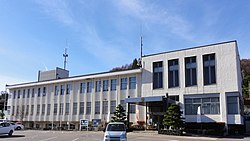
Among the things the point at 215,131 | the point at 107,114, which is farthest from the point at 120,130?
the point at 107,114

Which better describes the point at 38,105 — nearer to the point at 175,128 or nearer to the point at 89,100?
the point at 89,100

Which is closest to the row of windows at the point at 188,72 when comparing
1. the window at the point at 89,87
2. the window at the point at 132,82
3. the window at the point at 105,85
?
the window at the point at 132,82

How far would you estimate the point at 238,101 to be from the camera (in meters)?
31.5

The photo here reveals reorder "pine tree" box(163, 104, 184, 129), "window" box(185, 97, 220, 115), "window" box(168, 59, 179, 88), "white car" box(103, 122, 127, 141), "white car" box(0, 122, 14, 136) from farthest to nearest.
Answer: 1. "window" box(168, 59, 179, 88)
2. "window" box(185, 97, 220, 115)
3. "pine tree" box(163, 104, 184, 129)
4. "white car" box(0, 122, 14, 136)
5. "white car" box(103, 122, 127, 141)

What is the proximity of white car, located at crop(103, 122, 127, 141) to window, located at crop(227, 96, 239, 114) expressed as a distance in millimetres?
18475

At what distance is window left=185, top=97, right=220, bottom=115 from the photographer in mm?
32875

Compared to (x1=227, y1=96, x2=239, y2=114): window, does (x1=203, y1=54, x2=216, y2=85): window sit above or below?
above

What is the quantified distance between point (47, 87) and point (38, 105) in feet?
13.7

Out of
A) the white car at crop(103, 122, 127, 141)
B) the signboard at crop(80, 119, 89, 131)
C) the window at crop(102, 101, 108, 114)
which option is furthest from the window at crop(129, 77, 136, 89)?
the white car at crop(103, 122, 127, 141)

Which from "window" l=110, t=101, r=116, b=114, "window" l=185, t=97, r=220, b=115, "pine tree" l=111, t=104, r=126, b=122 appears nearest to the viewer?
"window" l=185, t=97, r=220, b=115

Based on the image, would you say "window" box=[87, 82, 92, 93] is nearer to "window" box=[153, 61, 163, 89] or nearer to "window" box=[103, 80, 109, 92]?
"window" box=[103, 80, 109, 92]

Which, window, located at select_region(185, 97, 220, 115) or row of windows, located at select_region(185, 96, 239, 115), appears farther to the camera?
window, located at select_region(185, 97, 220, 115)

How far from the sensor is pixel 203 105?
33.7 m

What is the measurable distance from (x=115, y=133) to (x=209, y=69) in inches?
809
